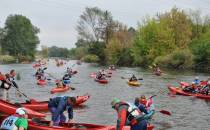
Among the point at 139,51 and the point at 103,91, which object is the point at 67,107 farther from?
the point at 139,51

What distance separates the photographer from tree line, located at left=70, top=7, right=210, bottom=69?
76188 mm

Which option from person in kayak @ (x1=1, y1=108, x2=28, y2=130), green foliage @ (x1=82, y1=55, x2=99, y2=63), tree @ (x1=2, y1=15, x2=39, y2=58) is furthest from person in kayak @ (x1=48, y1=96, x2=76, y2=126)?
tree @ (x1=2, y1=15, x2=39, y2=58)

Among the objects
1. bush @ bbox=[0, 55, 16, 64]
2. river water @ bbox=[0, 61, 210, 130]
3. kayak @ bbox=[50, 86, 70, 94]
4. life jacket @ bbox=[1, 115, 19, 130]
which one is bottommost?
river water @ bbox=[0, 61, 210, 130]

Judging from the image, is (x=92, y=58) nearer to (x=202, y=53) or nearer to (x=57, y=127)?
(x=202, y=53)

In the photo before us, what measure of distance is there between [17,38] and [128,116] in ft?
333

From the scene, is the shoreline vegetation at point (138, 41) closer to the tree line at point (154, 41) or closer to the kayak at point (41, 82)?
the tree line at point (154, 41)

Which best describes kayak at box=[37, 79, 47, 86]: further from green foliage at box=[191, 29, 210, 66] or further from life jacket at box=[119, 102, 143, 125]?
green foliage at box=[191, 29, 210, 66]

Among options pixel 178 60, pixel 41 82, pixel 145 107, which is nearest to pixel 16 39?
pixel 178 60

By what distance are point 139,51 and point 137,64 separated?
9.92ft

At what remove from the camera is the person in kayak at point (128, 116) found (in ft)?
38.0

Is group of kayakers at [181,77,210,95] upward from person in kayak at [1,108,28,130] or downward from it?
downward

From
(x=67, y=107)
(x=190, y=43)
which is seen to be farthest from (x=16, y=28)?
(x=67, y=107)

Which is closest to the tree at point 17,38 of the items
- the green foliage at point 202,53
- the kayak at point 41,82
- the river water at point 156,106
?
the green foliage at point 202,53

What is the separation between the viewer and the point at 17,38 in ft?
362
